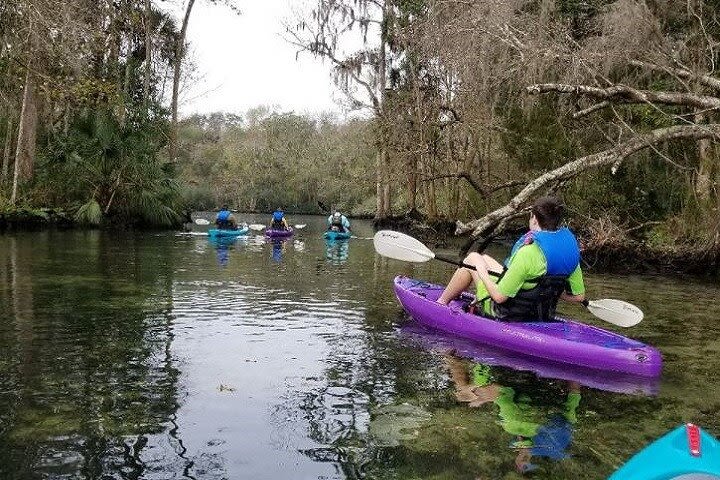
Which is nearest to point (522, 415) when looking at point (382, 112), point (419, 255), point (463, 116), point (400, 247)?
point (419, 255)

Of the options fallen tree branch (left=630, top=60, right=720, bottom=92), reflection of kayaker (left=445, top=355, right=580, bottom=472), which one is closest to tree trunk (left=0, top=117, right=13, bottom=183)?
fallen tree branch (left=630, top=60, right=720, bottom=92)

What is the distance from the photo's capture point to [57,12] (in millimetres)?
11211

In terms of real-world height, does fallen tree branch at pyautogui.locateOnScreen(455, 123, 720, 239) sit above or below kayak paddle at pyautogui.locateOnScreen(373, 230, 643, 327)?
above

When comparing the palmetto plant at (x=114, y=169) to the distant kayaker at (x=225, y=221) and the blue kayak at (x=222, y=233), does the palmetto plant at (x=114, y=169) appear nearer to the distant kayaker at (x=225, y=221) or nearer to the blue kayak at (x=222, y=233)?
the distant kayaker at (x=225, y=221)

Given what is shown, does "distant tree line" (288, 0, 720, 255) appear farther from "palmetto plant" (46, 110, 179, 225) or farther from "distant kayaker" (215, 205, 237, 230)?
"palmetto plant" (46, 110, 179, 225)

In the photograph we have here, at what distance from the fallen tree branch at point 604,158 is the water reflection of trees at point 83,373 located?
6202 millimetres

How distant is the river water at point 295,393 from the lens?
11.6 feet

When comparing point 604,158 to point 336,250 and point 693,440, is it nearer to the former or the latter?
point 336,250

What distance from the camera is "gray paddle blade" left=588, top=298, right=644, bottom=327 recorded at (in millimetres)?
6602

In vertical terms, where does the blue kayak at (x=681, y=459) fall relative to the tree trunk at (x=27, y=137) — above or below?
below

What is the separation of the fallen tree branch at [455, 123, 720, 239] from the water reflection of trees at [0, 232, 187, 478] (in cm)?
620

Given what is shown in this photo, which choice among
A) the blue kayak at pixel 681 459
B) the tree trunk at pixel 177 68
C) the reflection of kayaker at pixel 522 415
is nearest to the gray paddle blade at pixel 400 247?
the reflection of kayaker at pixel 522 415

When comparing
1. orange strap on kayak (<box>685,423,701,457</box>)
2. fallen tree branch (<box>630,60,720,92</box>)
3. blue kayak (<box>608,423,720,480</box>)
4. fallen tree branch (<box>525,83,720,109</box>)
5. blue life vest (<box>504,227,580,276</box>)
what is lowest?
blue kayak (<box>608,423,720,480</box>)

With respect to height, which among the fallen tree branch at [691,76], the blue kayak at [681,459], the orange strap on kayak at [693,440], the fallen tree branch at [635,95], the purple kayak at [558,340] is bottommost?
the purple kayak at [558,340]
